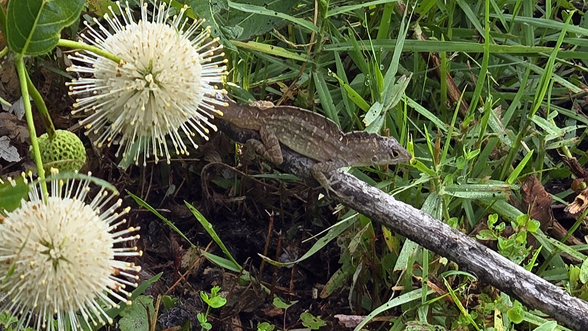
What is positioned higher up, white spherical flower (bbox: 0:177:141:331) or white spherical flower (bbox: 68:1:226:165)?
white spherical flower (bbox: 68:1:226:165)

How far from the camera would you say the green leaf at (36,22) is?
4.18 feet

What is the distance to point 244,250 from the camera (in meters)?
2.50

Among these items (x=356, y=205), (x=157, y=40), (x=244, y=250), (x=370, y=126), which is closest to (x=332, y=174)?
(x=356, y=205)

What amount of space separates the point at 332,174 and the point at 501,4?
129 centimetres

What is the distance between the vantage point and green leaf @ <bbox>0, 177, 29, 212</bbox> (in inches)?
44.7

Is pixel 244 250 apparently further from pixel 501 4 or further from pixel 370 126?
pixel 501 4

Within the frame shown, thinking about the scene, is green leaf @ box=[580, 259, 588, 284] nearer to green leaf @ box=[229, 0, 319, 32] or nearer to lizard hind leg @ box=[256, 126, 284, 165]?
lizard hind leg @ box=[256, 126, 284, 165]

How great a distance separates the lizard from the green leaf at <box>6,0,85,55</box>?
3.10ft

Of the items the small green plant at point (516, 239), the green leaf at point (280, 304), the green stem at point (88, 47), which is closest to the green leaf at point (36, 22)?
the green stem at point (88, 47)

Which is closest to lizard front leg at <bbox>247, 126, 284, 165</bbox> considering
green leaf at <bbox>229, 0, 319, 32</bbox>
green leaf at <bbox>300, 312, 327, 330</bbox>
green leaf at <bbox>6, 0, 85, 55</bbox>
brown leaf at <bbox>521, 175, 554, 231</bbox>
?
green leaf at <bbox>229, 0, 319, 32</bbox>

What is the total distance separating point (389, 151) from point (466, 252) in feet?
1.73

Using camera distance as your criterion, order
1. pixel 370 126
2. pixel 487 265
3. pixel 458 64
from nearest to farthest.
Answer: pixel 487 265
pixel 370 126
pixel 458 64

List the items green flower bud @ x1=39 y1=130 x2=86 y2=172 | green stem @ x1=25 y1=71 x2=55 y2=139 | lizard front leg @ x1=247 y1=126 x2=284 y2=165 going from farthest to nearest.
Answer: lizard front leg @ x1=247 y1=126 x2=284 y2=165
green flower bud @ x1=39 y1=130 x2=86 y2=172
green stem @ x1=25 y1=71 x2=55 y2=139

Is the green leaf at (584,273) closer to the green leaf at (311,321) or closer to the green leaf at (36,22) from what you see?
the green leaf at (311,321)
